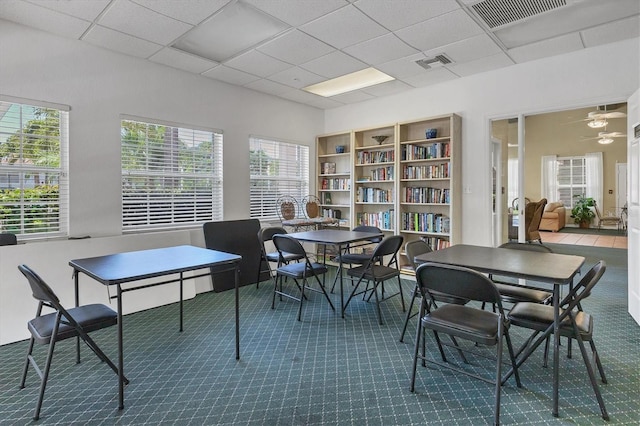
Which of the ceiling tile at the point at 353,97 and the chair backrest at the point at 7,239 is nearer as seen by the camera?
the chair backrest at the point at 7,239

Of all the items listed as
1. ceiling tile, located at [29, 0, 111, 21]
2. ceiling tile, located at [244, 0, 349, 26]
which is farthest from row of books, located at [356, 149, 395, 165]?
ceiling tile, located at [29, 0, 111, 21]

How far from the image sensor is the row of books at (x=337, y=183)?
6.26 m

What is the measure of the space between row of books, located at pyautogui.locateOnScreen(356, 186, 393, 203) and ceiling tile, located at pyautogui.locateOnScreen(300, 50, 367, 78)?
2001mm

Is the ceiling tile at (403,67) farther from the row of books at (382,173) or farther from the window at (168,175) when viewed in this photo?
the window at (168,175)

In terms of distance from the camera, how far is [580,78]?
410cm

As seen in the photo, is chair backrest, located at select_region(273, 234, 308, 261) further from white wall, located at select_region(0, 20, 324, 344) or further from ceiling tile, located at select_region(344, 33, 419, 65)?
ceiling tile, located at select_region(344, 33, 419, 65)

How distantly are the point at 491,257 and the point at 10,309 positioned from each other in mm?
4115

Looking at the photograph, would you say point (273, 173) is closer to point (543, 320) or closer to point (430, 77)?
point (430, 77)

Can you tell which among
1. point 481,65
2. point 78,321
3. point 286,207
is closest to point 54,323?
point 78,321

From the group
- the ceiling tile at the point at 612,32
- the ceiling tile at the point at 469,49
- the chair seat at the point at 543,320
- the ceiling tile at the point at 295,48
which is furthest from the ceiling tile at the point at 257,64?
the chair seat at the point at 543,320

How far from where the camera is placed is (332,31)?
3.52 m

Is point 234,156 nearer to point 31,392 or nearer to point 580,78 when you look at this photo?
point 31,392

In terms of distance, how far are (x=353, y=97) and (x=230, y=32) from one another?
8.94 ft

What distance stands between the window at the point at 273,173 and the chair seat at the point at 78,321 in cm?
319
